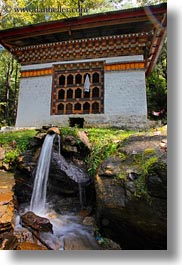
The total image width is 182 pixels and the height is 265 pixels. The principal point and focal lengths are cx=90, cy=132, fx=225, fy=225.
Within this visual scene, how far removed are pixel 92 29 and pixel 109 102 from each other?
188cm

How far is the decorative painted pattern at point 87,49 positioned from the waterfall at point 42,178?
2880 millimetres

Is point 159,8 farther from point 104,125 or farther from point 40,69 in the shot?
point 40,69

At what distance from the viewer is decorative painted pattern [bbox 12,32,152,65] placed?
5758 millimetres

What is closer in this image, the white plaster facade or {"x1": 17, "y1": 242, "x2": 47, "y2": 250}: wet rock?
{"x1": 17, "y1": 242, "x2": 47, "y2": 250}: wet rock

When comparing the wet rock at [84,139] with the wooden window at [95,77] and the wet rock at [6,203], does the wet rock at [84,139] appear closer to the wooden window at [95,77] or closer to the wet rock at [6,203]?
the wet rock at [6,203]

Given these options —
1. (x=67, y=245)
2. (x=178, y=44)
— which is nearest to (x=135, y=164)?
(x=67, y=245)

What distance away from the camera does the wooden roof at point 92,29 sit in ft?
16.7

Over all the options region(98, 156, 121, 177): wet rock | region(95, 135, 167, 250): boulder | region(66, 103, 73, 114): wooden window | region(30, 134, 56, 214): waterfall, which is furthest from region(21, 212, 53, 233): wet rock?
region(66, 103, 73, 114): wooden window

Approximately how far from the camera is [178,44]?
275cm

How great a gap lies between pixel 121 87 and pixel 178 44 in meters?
3.16

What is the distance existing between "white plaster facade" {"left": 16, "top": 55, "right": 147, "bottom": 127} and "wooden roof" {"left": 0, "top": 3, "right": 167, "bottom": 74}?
660 mm

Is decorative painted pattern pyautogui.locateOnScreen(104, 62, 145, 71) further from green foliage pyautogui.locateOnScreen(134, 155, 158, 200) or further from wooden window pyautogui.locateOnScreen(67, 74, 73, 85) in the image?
green foliage pyautogui.locateOnScreen(134, 155, 158, 200)

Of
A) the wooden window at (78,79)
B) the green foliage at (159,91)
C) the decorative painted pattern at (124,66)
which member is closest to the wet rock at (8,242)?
the green foliage at (159,91)

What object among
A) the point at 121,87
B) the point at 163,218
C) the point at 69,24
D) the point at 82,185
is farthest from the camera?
the point at 121,87
